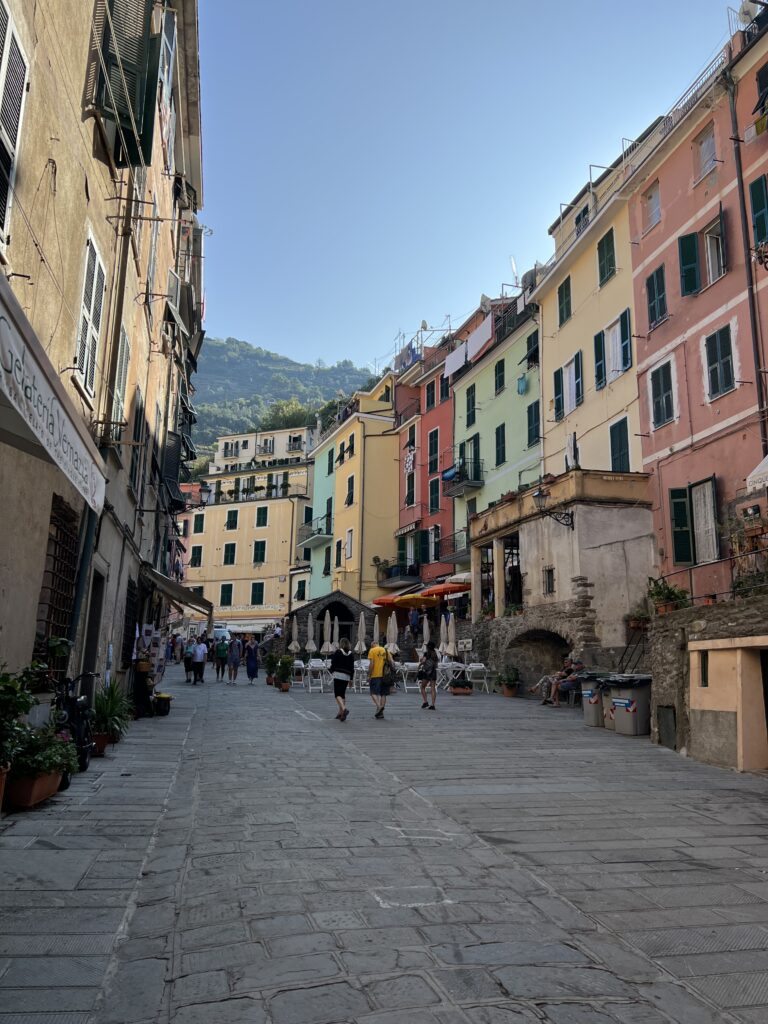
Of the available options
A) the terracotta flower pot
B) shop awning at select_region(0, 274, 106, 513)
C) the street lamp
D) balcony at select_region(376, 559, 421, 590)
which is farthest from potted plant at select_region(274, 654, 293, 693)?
shop awning at select_region(0, 274, 106, 513)

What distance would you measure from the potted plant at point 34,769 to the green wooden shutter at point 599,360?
64.8 feet

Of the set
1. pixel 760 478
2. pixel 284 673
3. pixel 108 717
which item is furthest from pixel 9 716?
pixel 284 673

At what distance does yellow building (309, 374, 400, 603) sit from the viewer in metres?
42.6

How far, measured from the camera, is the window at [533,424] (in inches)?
1122

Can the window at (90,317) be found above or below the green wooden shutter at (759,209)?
below

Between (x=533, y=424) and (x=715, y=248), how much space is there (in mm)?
10484

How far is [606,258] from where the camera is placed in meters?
24.0

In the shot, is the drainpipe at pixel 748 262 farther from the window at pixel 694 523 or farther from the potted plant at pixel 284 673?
the potted plant at pixel 284 673

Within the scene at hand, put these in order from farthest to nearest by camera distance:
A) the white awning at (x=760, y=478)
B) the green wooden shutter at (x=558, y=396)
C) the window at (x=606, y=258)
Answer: the green wooden shutter at (x=558, y=396) < the window at (x=606, y=258) < the white awning at (x=760, y=478)

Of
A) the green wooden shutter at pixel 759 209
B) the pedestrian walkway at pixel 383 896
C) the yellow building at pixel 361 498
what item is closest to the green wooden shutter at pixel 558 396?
the green wooden shutter at pixel 759 209

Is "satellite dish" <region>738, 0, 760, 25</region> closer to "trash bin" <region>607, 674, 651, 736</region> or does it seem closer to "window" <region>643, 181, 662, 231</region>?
"window" <region>643, 181, 662, 231</region>

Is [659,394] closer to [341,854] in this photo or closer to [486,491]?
[486,491]

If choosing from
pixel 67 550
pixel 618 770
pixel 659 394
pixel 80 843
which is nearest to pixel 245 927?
pixel 80 843

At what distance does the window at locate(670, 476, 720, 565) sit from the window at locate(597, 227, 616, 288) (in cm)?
762
